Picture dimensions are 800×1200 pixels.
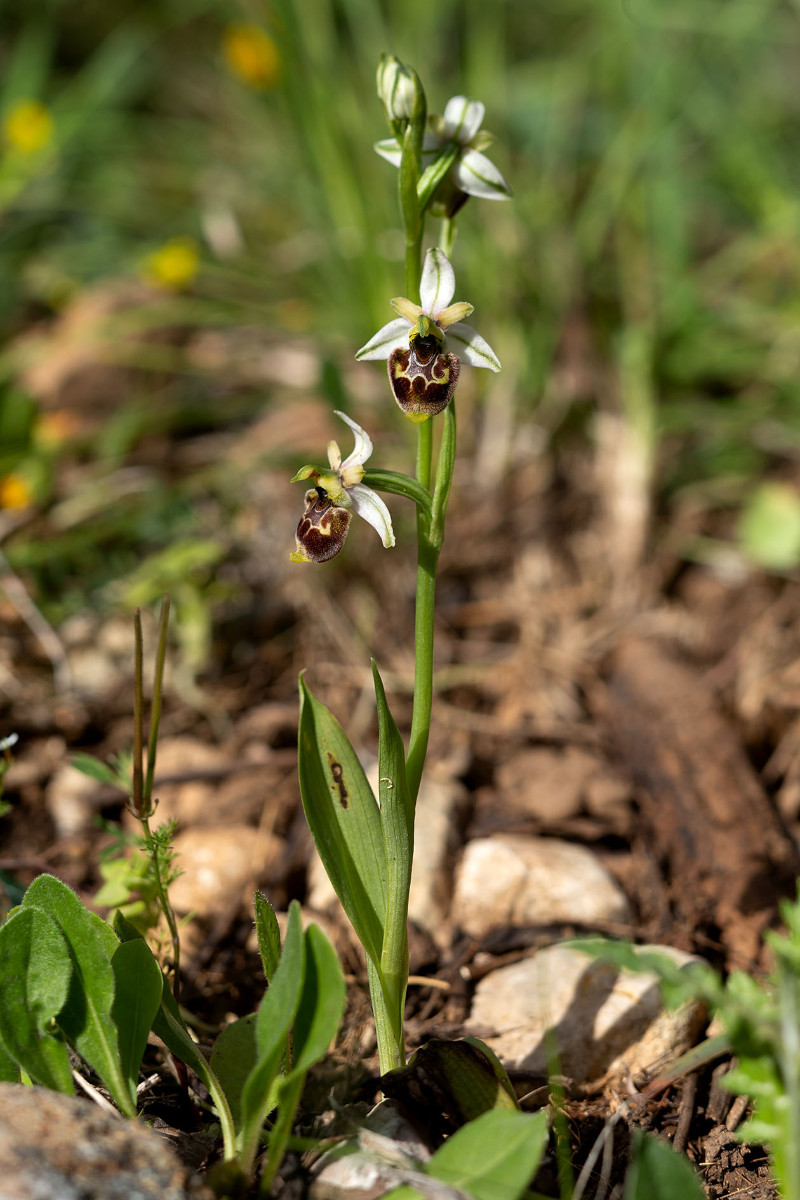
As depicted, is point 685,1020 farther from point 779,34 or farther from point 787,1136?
point 779,34

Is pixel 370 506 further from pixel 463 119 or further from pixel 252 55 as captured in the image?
pixel 252 55

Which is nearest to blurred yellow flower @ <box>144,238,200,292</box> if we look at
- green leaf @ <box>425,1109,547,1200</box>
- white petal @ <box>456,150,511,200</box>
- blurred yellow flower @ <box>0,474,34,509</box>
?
blurred yellow flower @ <box>0,474,34,509</box>

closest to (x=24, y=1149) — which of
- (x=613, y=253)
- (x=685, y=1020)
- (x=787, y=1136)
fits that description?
(x=787, y=1136)

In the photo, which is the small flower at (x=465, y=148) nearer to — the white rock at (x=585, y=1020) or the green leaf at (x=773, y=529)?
the white rock at (x=585, y=1020)

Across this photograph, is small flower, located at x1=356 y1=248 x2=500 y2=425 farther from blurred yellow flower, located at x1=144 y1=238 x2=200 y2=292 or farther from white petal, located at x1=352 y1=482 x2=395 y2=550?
blurred yellow flower, located at x1=144 y1=238 x2=200 y2=292

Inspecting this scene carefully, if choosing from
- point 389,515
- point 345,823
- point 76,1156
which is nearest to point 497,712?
point 345,823
